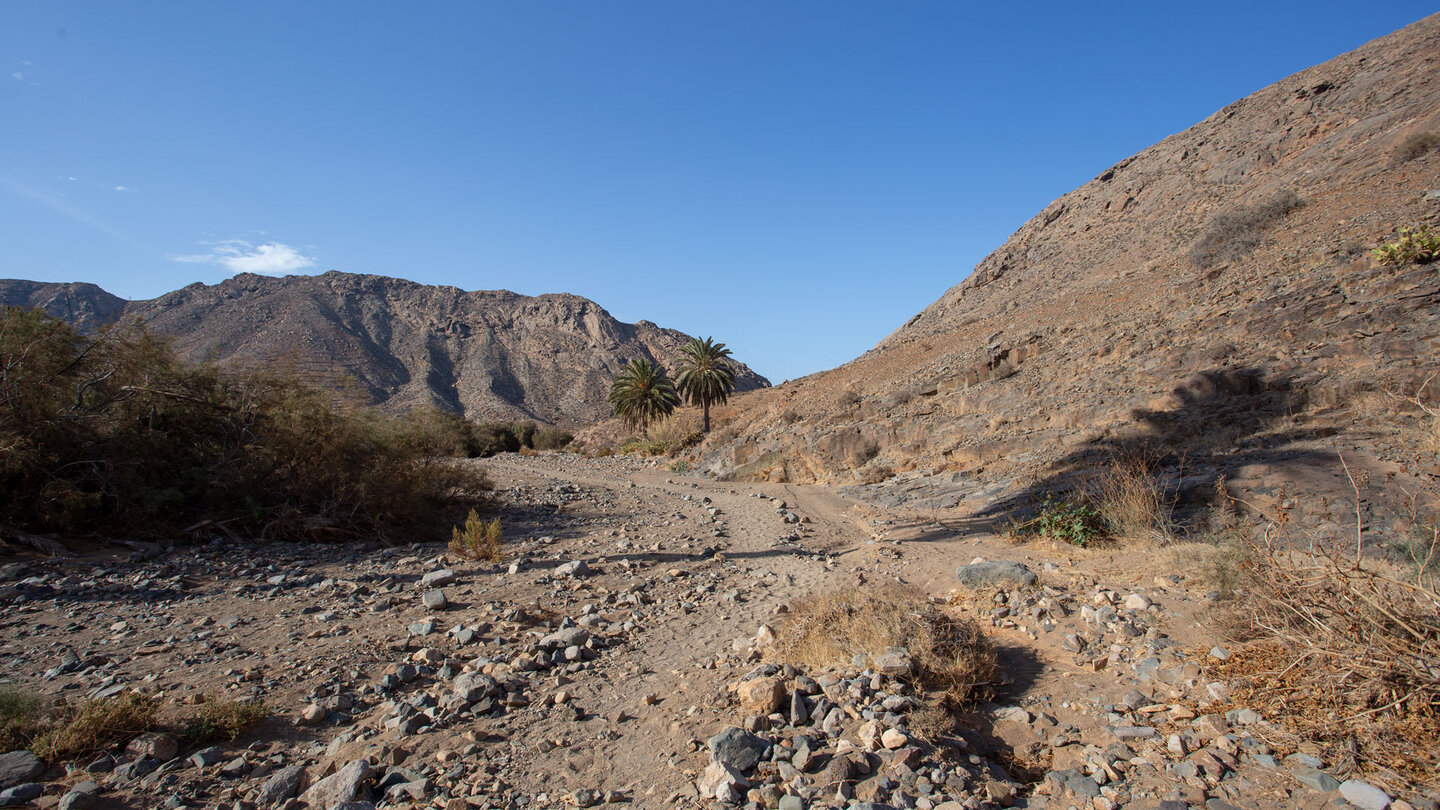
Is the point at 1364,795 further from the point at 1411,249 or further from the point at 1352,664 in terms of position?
the point at 1411,249

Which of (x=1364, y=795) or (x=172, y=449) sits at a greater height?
(x=172, y=449)

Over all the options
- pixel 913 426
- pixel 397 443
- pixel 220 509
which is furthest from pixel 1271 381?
pixel 220 509

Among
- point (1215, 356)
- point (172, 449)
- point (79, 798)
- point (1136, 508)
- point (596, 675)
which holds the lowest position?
point (596, 675)

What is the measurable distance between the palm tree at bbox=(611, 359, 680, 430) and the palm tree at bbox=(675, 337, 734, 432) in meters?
1.47

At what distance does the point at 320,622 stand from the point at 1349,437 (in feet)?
44.8

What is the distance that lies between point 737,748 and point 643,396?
113 ft

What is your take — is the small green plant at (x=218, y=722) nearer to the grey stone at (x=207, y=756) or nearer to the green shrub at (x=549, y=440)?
the grey stone at (x=207, y=756)

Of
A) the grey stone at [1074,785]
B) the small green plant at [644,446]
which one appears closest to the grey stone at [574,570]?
the grey stone at [1074,785]

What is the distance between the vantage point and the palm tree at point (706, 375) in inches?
1417

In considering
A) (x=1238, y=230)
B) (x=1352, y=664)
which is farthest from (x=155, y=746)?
(x=1238, y=230)

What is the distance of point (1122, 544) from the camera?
25.7 feet

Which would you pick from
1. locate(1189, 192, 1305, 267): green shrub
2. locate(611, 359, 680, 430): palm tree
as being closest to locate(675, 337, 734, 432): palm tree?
locate(611, 359, 680, 430): palm tree

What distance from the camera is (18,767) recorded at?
3471 mm

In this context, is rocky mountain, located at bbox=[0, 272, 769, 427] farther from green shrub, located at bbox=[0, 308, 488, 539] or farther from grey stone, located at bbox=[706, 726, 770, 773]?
grey stone, located at bbox=[706, 726, 770, 773]
